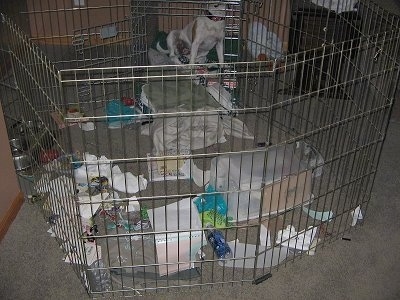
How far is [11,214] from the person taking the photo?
2336 millimetres

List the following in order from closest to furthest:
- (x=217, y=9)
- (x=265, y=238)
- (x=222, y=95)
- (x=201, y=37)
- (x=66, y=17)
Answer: (x=265, y=238)
(x=222, y=95)
(x=217, y=9)
(x=201, y=37)
(x=66, y=17)

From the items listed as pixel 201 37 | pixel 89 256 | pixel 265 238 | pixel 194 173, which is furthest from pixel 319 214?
pixel 201 37

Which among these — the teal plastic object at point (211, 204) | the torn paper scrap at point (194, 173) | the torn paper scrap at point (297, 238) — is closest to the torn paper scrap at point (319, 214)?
the torn paper scrap at point (297, 238)

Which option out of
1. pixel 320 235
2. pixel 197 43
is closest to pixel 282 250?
pixel 320 235

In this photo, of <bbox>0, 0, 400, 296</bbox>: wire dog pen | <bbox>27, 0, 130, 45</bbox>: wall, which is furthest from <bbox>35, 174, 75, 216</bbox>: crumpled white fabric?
<bbox>27, 0, 130, 45</bbox>: wall

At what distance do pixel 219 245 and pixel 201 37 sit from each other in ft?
5.51

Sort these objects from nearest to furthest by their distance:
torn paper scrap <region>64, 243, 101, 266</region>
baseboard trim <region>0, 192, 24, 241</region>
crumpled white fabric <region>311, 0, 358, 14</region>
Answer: torn paper scrap <region>64, 243, 101, 266</region>
baseboard trim <region>0, 192, 24, 241</region>
crumpled white fabric <region>311, 0, 358, 14</region>

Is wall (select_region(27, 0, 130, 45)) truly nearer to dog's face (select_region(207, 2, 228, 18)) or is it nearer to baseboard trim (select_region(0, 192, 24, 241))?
dog's face (select_region(207, 2, 228, 18))

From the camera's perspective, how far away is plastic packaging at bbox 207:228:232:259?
2111 millimetres

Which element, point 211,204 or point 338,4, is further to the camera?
point 338,4

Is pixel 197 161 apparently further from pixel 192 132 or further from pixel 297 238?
pixel 297 238

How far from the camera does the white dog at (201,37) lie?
327 cm

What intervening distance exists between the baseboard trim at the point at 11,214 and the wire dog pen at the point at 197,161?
0.28 feet

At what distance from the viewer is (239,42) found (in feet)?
10.5
